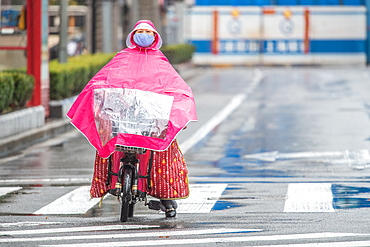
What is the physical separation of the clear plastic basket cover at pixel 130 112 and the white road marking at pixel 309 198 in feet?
5.35

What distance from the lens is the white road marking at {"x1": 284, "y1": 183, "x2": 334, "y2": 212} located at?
7.77 metres

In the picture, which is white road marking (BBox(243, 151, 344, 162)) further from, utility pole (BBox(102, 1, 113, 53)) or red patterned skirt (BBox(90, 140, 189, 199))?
utility pole (BBox(102, 1, 113, 53))

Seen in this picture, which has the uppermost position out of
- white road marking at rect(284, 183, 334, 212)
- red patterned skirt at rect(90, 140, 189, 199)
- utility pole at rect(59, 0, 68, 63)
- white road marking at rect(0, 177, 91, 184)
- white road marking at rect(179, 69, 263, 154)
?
utility pole at rect(59, 0, 68, 63)

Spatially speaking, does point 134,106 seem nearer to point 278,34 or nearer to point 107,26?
point 107,26

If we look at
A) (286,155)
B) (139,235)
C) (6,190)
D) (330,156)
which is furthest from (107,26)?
(139,235)

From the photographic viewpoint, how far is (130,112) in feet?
22.6

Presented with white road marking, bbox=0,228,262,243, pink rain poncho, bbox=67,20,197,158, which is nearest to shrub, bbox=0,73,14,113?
pink rain poncho, bbox=67,20,197,158

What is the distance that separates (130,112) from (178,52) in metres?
34.2

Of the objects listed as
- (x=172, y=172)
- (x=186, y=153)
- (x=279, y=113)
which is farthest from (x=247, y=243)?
(x=279, y=113)

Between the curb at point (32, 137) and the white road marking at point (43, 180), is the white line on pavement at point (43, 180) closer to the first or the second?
the white road marking at point (43, 180)

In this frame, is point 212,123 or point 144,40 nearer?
point 144,40

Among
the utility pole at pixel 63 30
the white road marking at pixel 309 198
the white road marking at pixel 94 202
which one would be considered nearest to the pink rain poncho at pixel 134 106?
the white road marking at pixel 94 202

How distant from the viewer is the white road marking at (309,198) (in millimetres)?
7771

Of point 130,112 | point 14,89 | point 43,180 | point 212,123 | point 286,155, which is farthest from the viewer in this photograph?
point 212,123
